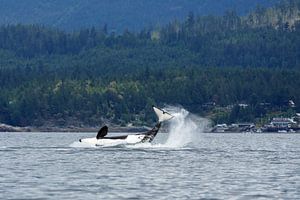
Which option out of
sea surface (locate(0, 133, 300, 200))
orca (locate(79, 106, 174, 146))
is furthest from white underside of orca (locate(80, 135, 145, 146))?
sea surface (locate(0, 133, 300, 200))

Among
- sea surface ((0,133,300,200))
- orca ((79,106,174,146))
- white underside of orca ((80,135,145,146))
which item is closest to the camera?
sea surface ((0,133,300,200))

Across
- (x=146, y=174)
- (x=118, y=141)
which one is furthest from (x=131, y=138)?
(x=146, y=174)

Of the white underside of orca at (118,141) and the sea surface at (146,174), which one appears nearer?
the sea surface at (146,174)

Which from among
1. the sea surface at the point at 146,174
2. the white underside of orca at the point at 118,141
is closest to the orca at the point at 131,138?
the white underside of orca at the point at 118,141

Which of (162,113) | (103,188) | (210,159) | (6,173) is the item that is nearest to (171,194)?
(103,188)

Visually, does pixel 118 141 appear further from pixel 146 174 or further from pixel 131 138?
pixel 146 174

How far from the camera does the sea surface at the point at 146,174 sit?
7469 cm

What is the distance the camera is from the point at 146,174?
89.8m

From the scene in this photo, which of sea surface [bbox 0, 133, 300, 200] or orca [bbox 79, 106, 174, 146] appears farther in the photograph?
orca [bbox 79, 106, 174, 146]

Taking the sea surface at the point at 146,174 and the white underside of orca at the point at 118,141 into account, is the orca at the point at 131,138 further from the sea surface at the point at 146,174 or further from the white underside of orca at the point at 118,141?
the sea surface at the point at 146,174

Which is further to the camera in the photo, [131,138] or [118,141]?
[118,141]

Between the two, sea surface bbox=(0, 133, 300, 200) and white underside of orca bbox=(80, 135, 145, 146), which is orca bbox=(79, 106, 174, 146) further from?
sea surface bbox=(0, 133, 300, 200)

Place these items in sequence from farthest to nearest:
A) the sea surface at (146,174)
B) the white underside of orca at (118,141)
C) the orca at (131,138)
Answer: the white underside of orca at (118,141)
the orca at (131,138)
the sea surface at (146,174)

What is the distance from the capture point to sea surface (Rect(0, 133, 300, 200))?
74.7 m
